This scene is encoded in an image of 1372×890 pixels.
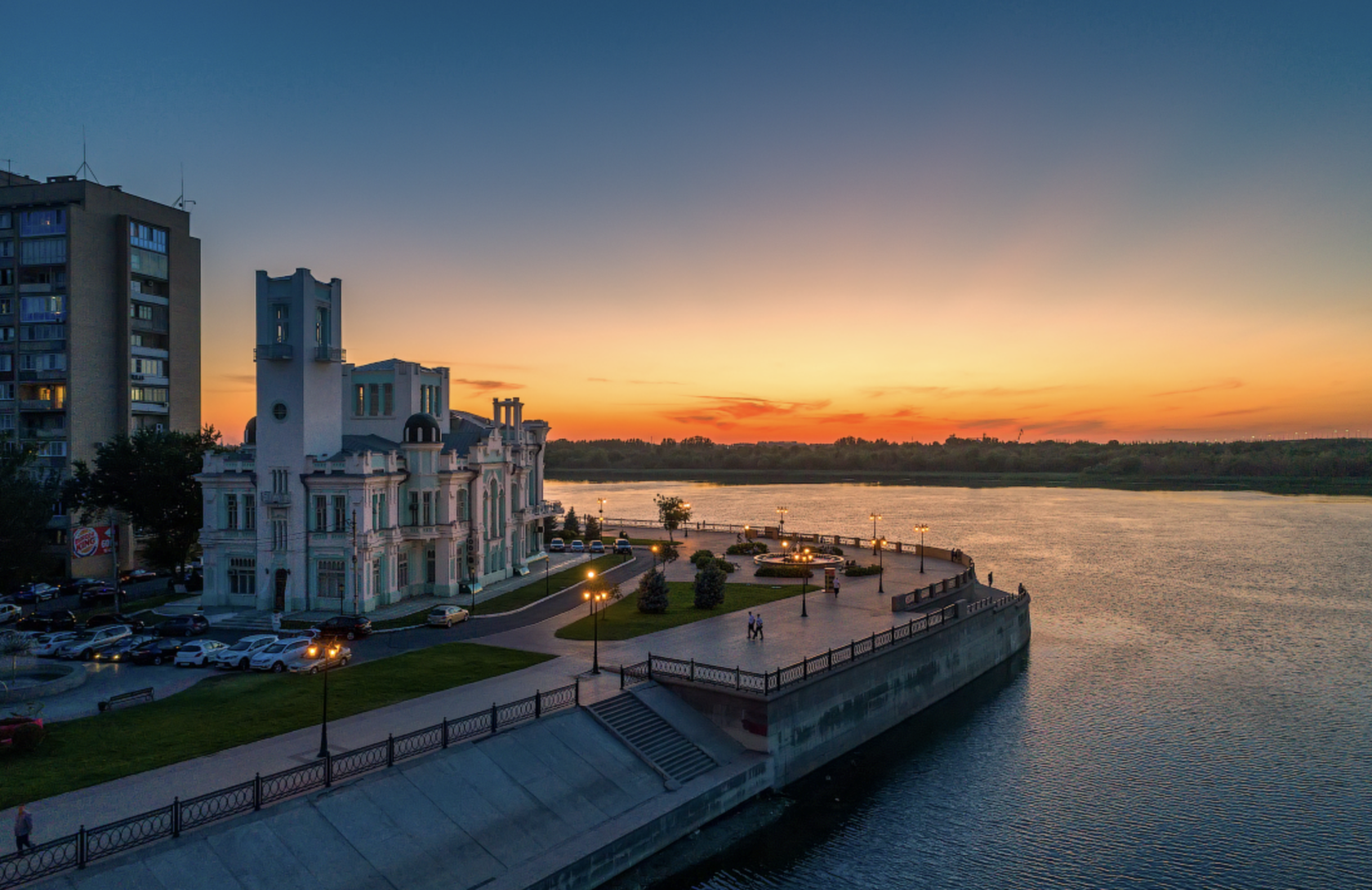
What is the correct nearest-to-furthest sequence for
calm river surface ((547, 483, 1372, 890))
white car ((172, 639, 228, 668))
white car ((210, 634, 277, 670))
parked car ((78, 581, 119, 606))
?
calm river surface ((547, 483, 1372, 890))
white car ((210, 634, 277, 670))
white car ((172, 639, 228, 668))
parked car ((78, 581, 119, 606))

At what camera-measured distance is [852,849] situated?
1011 inches

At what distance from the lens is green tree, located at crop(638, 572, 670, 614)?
146 feet

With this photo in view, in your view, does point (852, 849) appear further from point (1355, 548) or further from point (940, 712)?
point (1355, 548)

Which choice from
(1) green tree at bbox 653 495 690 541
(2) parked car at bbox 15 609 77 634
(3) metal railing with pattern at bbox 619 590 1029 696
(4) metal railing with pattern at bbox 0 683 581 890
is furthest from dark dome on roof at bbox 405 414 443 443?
(1) green tree at bbox 653 495 690 541

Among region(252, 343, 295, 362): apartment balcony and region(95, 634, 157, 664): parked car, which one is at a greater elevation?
region(252, 343, 295, 362): apartment balcony

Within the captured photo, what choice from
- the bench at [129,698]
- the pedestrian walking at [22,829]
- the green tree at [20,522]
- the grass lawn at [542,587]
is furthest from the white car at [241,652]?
the green tree at [20,522]

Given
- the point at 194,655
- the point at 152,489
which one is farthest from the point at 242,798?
the point at 152,489

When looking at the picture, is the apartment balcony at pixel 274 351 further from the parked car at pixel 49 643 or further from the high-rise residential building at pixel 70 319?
the high-rise residential building at pixel 70 319

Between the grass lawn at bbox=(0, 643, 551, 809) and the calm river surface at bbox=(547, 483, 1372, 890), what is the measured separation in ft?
41.6

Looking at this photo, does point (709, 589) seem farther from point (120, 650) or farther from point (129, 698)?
point (120, 650)

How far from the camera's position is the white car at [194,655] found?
113 ft

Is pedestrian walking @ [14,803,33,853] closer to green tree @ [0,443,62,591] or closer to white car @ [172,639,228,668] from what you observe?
white car @ [172,639,228,668]

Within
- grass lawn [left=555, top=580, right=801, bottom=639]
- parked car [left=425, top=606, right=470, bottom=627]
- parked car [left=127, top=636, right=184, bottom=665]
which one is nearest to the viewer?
parked car [left=127, top=636, right=184, bottom=665]

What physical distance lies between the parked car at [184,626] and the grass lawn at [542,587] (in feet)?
42.8
